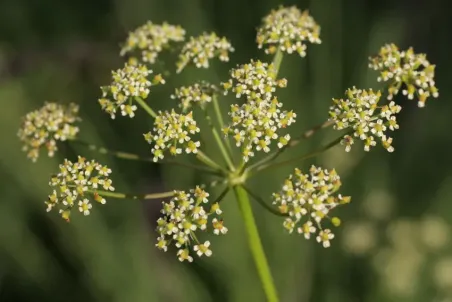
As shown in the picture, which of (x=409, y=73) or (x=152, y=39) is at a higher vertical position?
(x=152, y=39)

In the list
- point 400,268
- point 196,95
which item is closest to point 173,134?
point 196,95

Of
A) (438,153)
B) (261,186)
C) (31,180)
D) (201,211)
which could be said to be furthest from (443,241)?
(31,180)

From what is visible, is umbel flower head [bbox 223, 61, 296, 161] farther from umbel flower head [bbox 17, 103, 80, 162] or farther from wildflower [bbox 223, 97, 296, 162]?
umbel flower head [bbox 17, 103, 80, 162]

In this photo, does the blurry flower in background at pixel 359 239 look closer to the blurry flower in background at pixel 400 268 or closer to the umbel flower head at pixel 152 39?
the blurry flower in background at pixel 400 268

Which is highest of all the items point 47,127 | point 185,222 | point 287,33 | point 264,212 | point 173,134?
point 264,212

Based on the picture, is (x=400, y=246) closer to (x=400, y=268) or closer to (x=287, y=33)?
(x=400, y=268)

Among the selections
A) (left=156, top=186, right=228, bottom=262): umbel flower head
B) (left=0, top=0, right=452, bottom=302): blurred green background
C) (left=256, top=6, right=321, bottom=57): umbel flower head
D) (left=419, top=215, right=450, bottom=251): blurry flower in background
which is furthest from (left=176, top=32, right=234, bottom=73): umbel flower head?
(left=419, top=215, right=450, bottom=251): blurry flower in background

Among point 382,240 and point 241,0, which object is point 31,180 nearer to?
point 241,0
